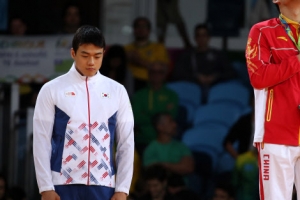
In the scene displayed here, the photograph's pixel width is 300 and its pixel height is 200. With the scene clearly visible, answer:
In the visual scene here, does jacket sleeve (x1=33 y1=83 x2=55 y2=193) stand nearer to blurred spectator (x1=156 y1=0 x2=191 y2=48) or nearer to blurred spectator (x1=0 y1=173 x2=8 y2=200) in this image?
blurred spectator (x1=0 y1=173 x2=8 y2=200)

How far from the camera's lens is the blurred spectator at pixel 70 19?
11289 mm

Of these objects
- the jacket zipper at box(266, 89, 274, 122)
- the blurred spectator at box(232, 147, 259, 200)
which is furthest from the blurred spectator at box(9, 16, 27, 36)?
the jacket zipper at box(266, 89, 274, 122)

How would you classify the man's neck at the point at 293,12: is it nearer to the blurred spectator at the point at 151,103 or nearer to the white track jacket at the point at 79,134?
the white track jacket at the point at 79,134

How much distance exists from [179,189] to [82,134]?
167 inches

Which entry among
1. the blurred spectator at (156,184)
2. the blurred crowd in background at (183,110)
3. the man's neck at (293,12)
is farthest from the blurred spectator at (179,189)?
the man's neck at (293,12)

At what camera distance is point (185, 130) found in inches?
447

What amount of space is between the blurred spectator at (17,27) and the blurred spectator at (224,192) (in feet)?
10.4

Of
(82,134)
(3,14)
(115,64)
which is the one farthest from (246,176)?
(82,134)

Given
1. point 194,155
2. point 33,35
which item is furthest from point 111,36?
point 194,155

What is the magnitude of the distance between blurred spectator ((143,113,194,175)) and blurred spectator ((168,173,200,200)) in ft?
0.92

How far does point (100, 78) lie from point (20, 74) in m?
4.94

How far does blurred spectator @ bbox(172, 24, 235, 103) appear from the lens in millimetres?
11539

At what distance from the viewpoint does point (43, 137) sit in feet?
19.4

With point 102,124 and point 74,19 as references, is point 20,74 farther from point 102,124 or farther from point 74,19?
point 102,124
